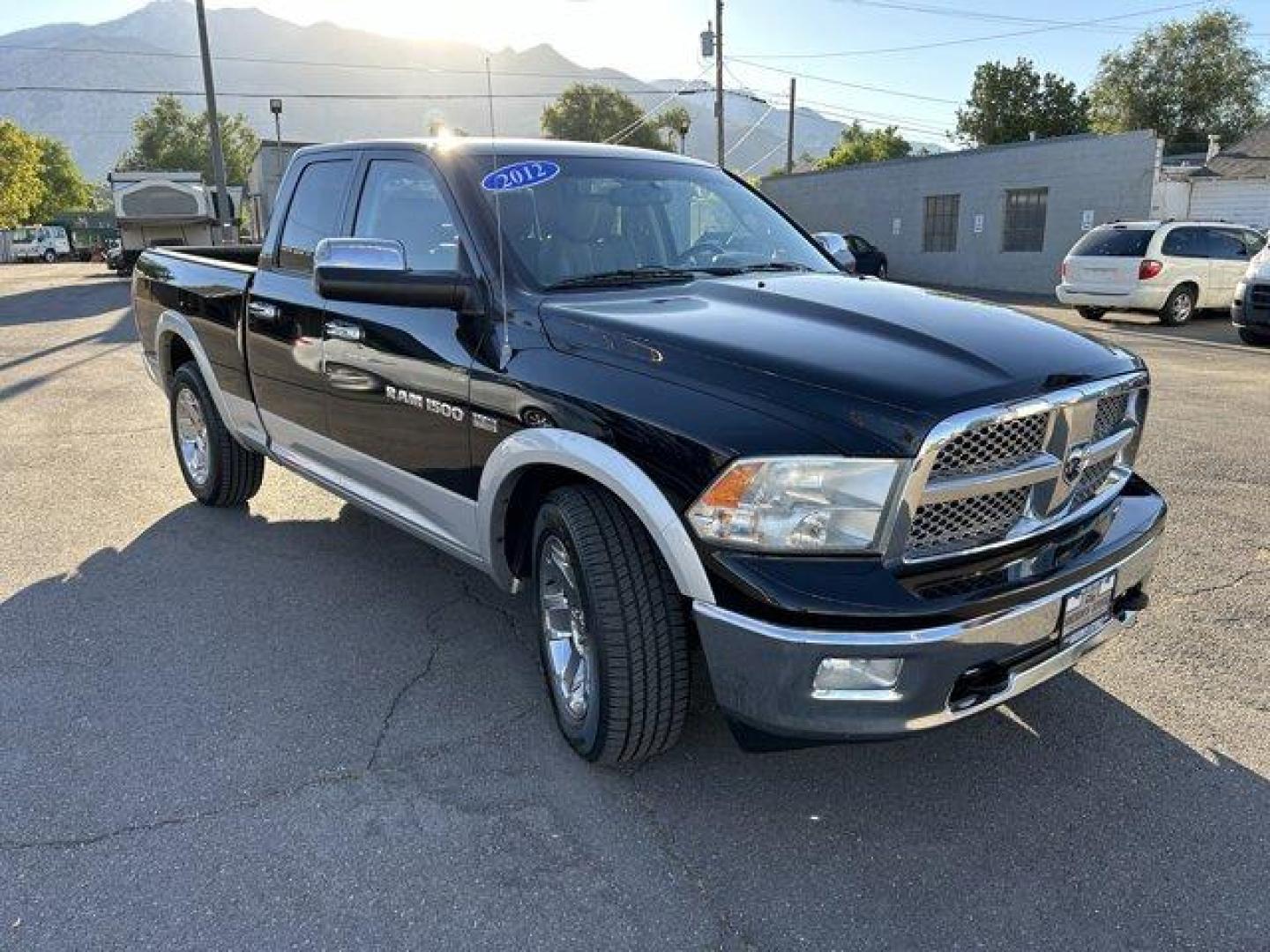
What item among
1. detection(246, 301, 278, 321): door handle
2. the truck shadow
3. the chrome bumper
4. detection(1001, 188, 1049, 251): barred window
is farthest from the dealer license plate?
detection(1001, 188, 1049, 251): barred window

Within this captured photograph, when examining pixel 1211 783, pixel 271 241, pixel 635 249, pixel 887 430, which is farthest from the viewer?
pixel 271 241

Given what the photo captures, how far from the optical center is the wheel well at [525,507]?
3.01 metres

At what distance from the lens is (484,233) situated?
10.7ft

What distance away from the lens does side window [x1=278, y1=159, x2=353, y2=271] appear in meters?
4.23

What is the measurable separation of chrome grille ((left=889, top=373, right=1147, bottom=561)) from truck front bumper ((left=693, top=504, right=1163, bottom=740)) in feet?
0.70

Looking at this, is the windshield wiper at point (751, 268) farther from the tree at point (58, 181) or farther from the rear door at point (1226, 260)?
the tree at point (58, 181)

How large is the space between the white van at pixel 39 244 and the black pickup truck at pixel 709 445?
226 feet

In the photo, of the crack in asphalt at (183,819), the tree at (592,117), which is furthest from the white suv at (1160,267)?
the tree at (592,117)

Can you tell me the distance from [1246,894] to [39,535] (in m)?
5.50

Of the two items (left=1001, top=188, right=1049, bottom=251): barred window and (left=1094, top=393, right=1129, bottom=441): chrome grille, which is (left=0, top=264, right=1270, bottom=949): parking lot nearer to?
(left=1094, top=393, right=1129, bottom=441): chrome grille

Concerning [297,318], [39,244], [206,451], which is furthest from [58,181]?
[297,318]

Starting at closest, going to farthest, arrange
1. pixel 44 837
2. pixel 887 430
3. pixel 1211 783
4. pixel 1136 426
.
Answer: pixel 887 430
pixel 44 837
pixel 1211 783
pixel 1136 426

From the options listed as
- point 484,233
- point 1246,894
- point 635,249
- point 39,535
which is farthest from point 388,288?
point 39,535

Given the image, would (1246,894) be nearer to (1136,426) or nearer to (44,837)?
(1136,426)
